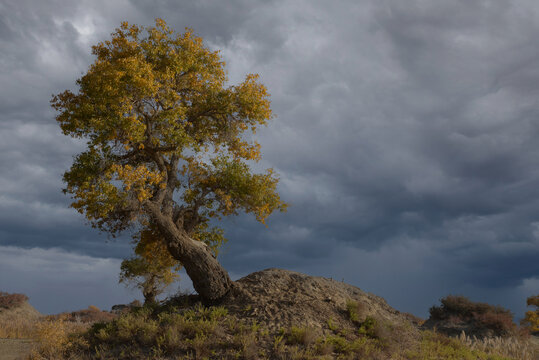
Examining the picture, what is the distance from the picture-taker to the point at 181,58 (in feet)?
61.8

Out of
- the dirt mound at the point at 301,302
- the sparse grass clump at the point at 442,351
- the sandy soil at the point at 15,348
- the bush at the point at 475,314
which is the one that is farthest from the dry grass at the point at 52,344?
the bush at the point at 475,314

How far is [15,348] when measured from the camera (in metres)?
19.7

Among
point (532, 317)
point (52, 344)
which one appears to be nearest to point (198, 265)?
point (52, 344)

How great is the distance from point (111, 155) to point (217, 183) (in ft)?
15.8

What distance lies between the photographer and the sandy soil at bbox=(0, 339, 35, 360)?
699 inches

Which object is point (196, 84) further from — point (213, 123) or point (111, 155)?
point (111, 155)

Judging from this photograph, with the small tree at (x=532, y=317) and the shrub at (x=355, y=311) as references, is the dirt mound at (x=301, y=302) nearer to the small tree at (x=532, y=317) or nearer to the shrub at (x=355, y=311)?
the shrub at (x=355, y=311)

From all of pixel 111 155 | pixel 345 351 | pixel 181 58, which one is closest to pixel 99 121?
pixel 111 155

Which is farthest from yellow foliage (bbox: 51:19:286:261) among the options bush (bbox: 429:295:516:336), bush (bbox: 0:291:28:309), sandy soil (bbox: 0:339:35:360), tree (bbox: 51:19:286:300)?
bush (bbox: 0:291:28:309)

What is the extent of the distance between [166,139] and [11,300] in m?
37.5

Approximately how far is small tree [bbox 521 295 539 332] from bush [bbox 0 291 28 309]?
4867cm

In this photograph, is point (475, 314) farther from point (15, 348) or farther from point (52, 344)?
point (15, 348)

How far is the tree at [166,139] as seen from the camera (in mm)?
16406

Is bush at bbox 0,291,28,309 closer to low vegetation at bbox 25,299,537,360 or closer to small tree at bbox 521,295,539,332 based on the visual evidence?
low vegetation at bbox 25,299,537,360
